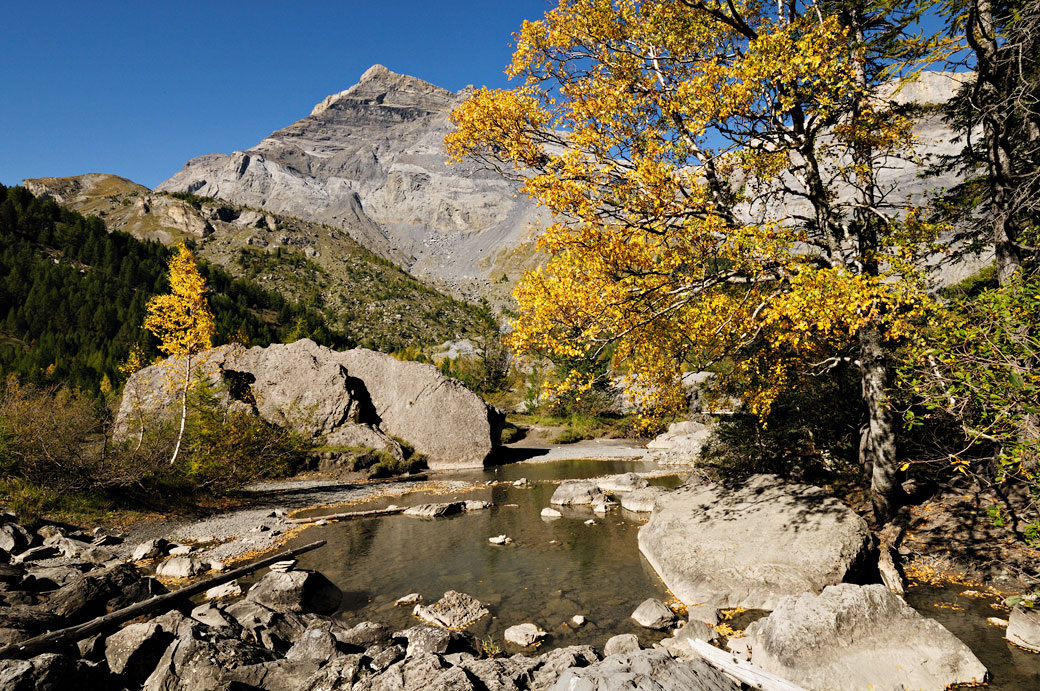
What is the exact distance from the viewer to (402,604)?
448 inches

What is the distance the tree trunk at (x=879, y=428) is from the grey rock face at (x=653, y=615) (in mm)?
6261

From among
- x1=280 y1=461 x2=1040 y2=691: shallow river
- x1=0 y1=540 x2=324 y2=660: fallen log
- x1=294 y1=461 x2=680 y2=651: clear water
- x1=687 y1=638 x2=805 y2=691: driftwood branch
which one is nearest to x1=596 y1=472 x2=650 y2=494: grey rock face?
x1=280 y1=461 x2=1040 y2=691: shallow river

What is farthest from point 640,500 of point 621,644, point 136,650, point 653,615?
point 136,650

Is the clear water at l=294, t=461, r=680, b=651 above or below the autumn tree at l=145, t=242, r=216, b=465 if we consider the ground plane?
below

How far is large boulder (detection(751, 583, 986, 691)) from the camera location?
22.2 ft

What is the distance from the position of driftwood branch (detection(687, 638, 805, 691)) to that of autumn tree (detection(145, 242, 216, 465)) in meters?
22.5

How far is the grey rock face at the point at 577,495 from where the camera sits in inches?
828

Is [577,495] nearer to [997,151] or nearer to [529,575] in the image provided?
[529,575]

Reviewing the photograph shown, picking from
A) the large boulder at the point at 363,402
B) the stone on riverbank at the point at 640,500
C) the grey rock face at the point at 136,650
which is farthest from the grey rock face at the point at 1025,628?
the large boulder at the point at 363,402

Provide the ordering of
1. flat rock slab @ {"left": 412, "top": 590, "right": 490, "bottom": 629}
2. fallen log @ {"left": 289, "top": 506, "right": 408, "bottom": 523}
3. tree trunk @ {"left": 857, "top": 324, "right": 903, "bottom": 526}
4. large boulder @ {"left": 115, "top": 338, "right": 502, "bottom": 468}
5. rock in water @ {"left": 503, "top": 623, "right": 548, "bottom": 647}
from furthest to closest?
large boulder @ {"left": 115, "top": 338, "right": 502, "bottom": 468} < fallen log @ {"left": 289, "top": 506, "right": 408, "bottom": 523} < tree trunk @ {"left": 857, "top": 324, "right": 903, "bottom": 526} < flat rock slab @ {"left": 412, "top": 590, "right": 490, "bottom": 629} < rock in water @ {"left": 503, "top": 623, "right": 548, "bottom": 647}

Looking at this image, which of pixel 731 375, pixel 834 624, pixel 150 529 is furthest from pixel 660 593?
pixel 150 529

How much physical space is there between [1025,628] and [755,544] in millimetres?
4326

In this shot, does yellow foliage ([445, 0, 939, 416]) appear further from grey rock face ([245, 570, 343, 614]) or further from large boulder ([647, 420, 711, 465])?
large boulder ([647, 420, 711, 465])

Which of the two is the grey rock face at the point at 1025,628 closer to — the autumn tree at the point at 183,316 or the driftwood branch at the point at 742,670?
the driftwood branch at the point at 742,670
